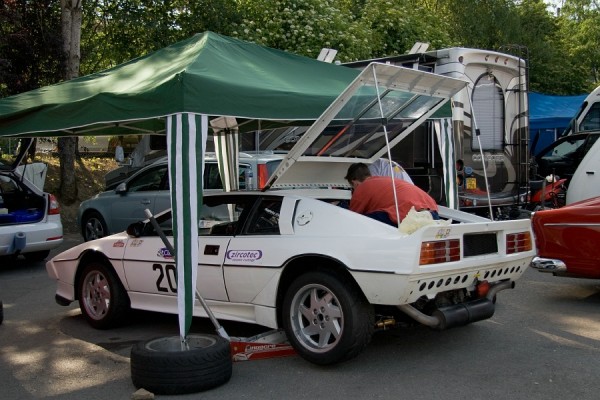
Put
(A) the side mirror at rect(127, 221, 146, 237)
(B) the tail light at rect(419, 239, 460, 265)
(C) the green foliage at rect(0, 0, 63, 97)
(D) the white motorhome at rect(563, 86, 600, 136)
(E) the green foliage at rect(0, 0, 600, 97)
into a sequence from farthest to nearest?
(D) the white motorhome at rect(563, 86, 600, 136) → (E) the green foliage at rect(0, 0, 600, 97) → (C) the green foliage at rect(0, 0, 63, 97) → (A) the side mirror at rect(127, 221, 146, 237) → (B) the tail light at rect(419, 239, 460, 265)

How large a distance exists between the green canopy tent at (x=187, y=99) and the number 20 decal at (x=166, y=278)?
101cm

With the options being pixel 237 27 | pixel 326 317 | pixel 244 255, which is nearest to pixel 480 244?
pixel 326 317

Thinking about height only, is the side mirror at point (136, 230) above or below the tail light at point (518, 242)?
above

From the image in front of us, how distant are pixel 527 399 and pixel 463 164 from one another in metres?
6.44

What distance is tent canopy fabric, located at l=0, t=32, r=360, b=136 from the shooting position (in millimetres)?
5574

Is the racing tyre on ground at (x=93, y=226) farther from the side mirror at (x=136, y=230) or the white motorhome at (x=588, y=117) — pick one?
the white motorhome at (x=588, y=117)

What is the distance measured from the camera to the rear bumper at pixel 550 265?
744 cm

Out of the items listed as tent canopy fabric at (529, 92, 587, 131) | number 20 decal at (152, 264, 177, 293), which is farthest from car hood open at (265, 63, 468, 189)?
tent canopy fabric at (529, 92, 587, 131)

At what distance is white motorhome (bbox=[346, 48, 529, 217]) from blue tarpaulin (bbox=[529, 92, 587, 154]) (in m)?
8.56

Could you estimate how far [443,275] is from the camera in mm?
5242

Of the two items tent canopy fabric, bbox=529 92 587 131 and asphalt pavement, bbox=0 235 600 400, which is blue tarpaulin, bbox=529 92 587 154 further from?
asphalt pavement, bbox=0 235 600 400

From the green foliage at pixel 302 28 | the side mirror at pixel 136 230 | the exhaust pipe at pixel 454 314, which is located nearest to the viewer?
the exhaust pipe at pixel 454 314

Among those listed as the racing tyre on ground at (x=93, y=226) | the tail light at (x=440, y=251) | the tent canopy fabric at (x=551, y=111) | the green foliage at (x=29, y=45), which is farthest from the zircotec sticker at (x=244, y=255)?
the tent canopy fabric at (x=551, y=111)

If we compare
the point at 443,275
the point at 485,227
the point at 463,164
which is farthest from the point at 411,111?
the point at 463,164
